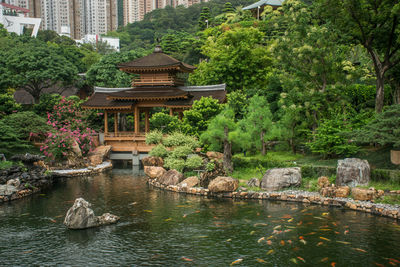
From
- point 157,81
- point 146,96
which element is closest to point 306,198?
point 146,96

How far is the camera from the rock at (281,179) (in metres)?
17.3

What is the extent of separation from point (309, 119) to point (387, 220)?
8.86 meters

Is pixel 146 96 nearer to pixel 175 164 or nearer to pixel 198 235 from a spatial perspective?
pixel 175 164

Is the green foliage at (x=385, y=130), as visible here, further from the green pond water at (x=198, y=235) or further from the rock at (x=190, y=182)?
the rock at (x=190, y=182)

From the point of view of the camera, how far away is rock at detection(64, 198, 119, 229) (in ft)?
44.0

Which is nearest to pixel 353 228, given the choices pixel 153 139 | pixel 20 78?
pixel 153 139

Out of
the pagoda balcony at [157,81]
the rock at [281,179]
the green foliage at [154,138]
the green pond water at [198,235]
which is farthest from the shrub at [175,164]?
the pagoda balcony at [157,81]

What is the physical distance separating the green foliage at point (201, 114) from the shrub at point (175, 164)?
2.38 m

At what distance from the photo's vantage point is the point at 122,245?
11.8 m

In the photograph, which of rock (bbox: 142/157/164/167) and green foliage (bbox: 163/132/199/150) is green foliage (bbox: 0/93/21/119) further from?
green foliage (bbox: 163/132/199/150)

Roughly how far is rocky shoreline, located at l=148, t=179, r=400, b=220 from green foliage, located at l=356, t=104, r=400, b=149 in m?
2.60

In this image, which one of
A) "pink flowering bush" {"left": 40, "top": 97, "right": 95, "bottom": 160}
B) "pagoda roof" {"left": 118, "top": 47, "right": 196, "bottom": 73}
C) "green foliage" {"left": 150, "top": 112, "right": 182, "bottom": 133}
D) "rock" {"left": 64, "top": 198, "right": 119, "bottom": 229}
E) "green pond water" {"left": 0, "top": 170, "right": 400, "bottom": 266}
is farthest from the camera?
"pagoda roof" {"left": 118, "top": 47, "right": 196, "bottom": 73}

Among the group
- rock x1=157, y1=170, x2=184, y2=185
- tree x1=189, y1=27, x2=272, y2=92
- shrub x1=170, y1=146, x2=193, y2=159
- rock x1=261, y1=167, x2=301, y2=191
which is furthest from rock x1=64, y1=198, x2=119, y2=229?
tree x1=189, y1=27, x2=272, y2=92

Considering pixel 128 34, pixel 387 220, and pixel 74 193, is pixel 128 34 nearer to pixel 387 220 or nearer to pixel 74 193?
pixel 74 193
